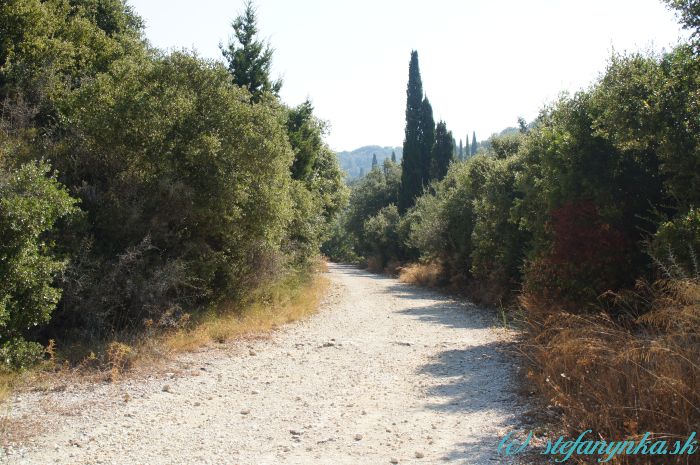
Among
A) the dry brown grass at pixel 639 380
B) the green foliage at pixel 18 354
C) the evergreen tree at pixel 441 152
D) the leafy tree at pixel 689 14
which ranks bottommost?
the green foliage at pixel 18 354

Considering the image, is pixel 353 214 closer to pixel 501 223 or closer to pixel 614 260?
pixel 501 223

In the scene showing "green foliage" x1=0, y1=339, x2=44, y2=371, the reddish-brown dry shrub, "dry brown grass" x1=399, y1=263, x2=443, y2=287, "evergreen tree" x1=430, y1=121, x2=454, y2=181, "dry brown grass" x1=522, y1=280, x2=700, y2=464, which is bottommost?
"dry brown grass" x1=399, y1=263, x2=443, y2=287

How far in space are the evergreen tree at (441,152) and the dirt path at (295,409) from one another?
3970 centimetres

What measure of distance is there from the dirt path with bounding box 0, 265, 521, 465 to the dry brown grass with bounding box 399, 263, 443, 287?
18.3 metres

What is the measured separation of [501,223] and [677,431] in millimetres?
15709

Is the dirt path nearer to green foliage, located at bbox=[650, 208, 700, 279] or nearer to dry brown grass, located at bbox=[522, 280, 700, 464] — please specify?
dry brown grass, located at bbox=[522, 280, 700, 464]

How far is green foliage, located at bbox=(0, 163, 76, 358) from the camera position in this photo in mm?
8000

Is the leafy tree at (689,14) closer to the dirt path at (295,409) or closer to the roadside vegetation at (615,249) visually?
the roadside vegetation at (615,249)

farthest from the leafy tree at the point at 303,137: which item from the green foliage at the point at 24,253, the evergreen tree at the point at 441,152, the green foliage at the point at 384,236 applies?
the evergreen tree at the point at 441,152

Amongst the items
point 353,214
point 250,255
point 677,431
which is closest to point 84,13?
point 250,255

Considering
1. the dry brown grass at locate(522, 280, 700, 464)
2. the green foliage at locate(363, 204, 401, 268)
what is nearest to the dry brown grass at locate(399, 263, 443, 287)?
the green foliage at locate(363, 204, 401, 268)

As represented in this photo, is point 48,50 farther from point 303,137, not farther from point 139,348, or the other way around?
point 303,137

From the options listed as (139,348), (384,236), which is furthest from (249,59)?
(384,236)

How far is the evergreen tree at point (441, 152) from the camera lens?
165 feet
